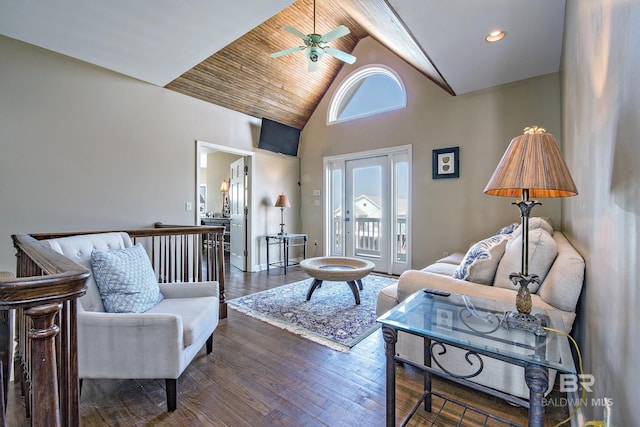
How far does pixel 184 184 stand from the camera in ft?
13.4

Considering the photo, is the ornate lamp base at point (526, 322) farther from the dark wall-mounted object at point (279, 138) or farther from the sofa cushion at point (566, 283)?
the dark wall-mounted object at point (279, 138)

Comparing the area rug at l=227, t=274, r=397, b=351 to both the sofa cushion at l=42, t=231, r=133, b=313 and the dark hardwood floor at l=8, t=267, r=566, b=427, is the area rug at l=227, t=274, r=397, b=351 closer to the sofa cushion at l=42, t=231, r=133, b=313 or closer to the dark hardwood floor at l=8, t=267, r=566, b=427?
the dark hardwood floor at l=8, t=267, r=566, b=427

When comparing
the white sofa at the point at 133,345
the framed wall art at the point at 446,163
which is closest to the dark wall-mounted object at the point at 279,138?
the framed wall art at the point at 446,163

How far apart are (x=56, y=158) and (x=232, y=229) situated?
9.63 feet

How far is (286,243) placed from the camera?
514cm

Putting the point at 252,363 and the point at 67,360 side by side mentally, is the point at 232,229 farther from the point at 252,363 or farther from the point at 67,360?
the point at 67,360

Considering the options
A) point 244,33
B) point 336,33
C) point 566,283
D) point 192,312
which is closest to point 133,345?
point 192,312

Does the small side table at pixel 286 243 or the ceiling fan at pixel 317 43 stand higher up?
the ceiling fan at pixel 317 43

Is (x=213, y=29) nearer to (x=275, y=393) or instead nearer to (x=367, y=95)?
(x=367, y=95)

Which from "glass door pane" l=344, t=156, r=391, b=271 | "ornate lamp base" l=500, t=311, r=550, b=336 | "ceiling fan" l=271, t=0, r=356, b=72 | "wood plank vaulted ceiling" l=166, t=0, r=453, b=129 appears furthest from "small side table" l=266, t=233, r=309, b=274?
"ornate lamp base" l=500, t=311, r=550, b=336

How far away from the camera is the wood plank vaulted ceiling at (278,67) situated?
3.88 metres

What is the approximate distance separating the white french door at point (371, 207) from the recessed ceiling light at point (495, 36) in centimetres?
196

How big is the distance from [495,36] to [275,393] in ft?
11.5

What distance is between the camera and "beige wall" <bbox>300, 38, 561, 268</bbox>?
3.57 meters
